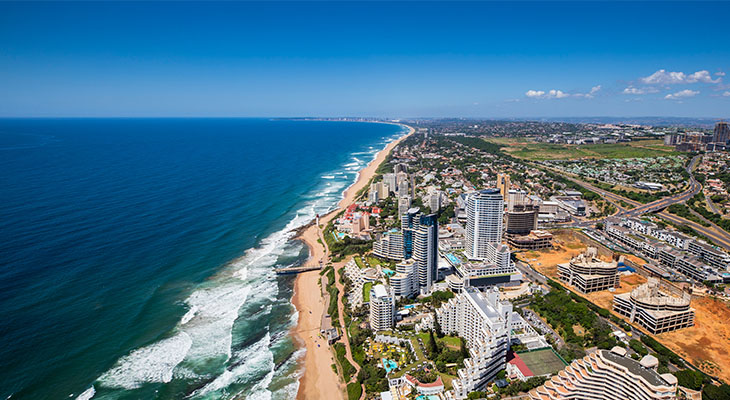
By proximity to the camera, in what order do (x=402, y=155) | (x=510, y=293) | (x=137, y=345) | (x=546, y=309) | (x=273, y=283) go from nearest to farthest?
(x=137, y=345)
(x=546, y=309)
(x=510, y=293)
(x=273, y=283)
(x=402, y=155)

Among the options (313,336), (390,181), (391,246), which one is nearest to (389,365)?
(313,336)

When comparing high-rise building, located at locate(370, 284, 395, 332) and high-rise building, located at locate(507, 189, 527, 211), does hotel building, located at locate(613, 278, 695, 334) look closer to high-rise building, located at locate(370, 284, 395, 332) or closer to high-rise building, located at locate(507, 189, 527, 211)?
high-rise building, located at locate(370, 284, 395, 332)

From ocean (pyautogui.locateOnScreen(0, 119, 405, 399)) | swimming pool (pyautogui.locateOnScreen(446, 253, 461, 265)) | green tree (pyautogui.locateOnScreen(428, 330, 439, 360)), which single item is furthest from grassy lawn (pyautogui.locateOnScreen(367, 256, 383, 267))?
green tree (pyautogui.locateOnScreen(428, 330, 439, 360))

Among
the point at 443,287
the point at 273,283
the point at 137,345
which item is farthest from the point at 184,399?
the point at 443,287

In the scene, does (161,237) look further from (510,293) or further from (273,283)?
(510,293)

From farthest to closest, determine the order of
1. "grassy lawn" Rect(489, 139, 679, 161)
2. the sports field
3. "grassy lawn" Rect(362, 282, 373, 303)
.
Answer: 1. "grassy lawn" Rect(489, 139, 679, 161)
2. "grassy lawn" Rect(362, 282, 373, 303)
3. the sports field

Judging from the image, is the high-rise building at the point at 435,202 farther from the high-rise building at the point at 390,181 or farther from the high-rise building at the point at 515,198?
the high-rise building at the point at 390,181

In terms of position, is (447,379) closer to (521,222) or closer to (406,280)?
(406,280)

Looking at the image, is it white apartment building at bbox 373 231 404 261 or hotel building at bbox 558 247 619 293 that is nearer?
hotel building at bbox 558 247 619 293
